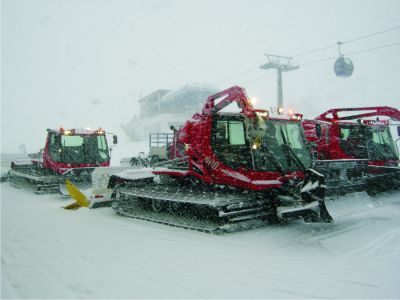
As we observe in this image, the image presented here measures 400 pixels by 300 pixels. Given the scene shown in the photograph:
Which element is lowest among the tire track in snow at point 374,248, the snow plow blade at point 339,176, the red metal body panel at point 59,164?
the tire track in snow at point 374,248

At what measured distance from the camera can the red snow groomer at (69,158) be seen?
12.7 meters

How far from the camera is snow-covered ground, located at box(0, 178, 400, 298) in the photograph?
3.80m

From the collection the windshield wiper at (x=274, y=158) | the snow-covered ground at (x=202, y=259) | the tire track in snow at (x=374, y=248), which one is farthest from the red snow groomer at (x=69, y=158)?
the tire track in snow at (x=374, y=248)

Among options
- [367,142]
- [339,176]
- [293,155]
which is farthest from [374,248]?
[367,142]

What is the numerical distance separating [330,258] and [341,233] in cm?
151

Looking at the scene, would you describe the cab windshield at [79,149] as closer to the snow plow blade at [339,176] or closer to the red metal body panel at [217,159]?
the red metal body panel at [217,159]

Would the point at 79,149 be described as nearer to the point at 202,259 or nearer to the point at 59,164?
the point at 59,164

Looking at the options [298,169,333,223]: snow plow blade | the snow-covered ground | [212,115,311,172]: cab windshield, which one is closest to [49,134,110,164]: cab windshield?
the snow-covered ground

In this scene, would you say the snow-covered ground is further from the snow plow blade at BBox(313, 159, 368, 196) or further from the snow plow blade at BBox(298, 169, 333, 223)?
the snow plow blade at BBox(298, 169, 333, 223)

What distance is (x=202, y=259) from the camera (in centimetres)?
496

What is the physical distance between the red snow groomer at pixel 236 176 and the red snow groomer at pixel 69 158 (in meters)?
5.71

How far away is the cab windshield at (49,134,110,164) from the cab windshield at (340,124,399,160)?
30.6ft

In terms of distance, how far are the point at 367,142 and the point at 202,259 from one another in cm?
843

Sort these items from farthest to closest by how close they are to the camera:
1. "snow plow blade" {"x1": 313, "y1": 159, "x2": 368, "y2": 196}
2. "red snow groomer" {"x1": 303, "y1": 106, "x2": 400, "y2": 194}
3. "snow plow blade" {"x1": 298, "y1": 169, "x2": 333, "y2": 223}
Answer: "red snow groomer" {"x1": 303, "y1": 106, "x2": 400, "y2": 194} → "snow plow blade" {"x1": 313, "y1": 159, "x2": 368, "y2": 196} → "snow plow blade" {"x1": 298, "y1": 169, "x2": 333, "y2": 223}
